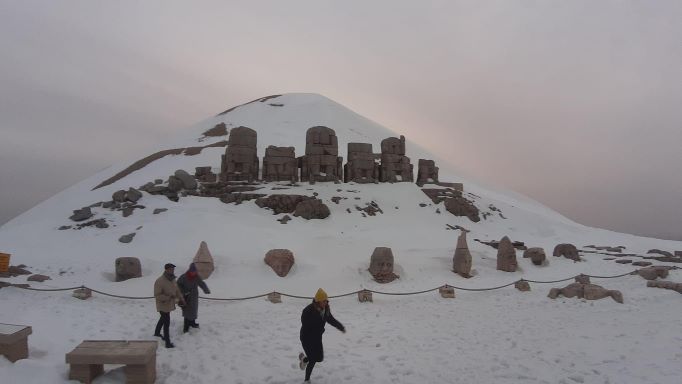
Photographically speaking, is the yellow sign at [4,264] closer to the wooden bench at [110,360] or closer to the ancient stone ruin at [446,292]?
the wooden bench at [110,360]

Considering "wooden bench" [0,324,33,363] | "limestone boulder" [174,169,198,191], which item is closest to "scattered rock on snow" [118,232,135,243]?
"limestone boulder" [174,169,198,191]

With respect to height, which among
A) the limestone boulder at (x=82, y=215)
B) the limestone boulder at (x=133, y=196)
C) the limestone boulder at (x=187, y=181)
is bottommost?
the limestone boulder at (x=82, y=215)

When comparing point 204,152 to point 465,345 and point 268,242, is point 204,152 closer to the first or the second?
point 268,242

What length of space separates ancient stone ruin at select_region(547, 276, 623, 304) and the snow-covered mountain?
357mm

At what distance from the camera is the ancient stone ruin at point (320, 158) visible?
26078mm

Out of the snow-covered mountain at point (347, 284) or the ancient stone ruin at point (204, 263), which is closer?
the snow-covered mountain at point (347, 284)

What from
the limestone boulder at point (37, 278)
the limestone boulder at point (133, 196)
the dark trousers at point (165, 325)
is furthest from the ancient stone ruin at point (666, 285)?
the limestone boulder at point (133, 196)

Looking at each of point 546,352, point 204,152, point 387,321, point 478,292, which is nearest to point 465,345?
point 546,352

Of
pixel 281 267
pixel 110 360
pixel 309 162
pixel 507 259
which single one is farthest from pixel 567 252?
pixel 110 360

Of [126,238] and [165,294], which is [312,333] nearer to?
[165,294]

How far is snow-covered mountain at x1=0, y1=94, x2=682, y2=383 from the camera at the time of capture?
7.79 m

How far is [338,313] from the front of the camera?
12.0 m

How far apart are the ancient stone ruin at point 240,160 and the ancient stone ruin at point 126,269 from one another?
10542 millimetres

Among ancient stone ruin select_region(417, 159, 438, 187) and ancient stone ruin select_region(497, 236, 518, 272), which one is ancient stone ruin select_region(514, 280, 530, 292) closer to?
ancient stone ruin select_region(497, 236, 518, 272)
